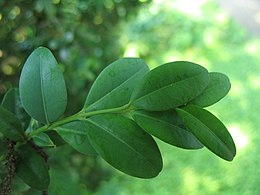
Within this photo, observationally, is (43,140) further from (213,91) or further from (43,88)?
(213,91)

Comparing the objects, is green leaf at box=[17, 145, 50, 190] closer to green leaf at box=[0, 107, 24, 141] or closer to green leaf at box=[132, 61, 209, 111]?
green leaf at box=[0, 107, 24, 141]

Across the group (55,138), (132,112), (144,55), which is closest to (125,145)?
(132,112)

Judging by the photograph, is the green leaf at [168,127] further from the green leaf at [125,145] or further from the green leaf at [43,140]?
the green leaf at [43,140]

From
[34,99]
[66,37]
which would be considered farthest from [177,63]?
[66,37]

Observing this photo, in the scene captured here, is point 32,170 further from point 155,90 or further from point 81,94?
point 81,94

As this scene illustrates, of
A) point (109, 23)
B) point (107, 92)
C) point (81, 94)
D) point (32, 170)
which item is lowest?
point (81, 94)

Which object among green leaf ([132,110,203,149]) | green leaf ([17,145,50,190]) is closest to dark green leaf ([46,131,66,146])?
green leaf ([17,145,50,190])

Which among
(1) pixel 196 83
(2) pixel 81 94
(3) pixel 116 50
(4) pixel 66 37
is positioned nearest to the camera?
(1) pixel 196 83
